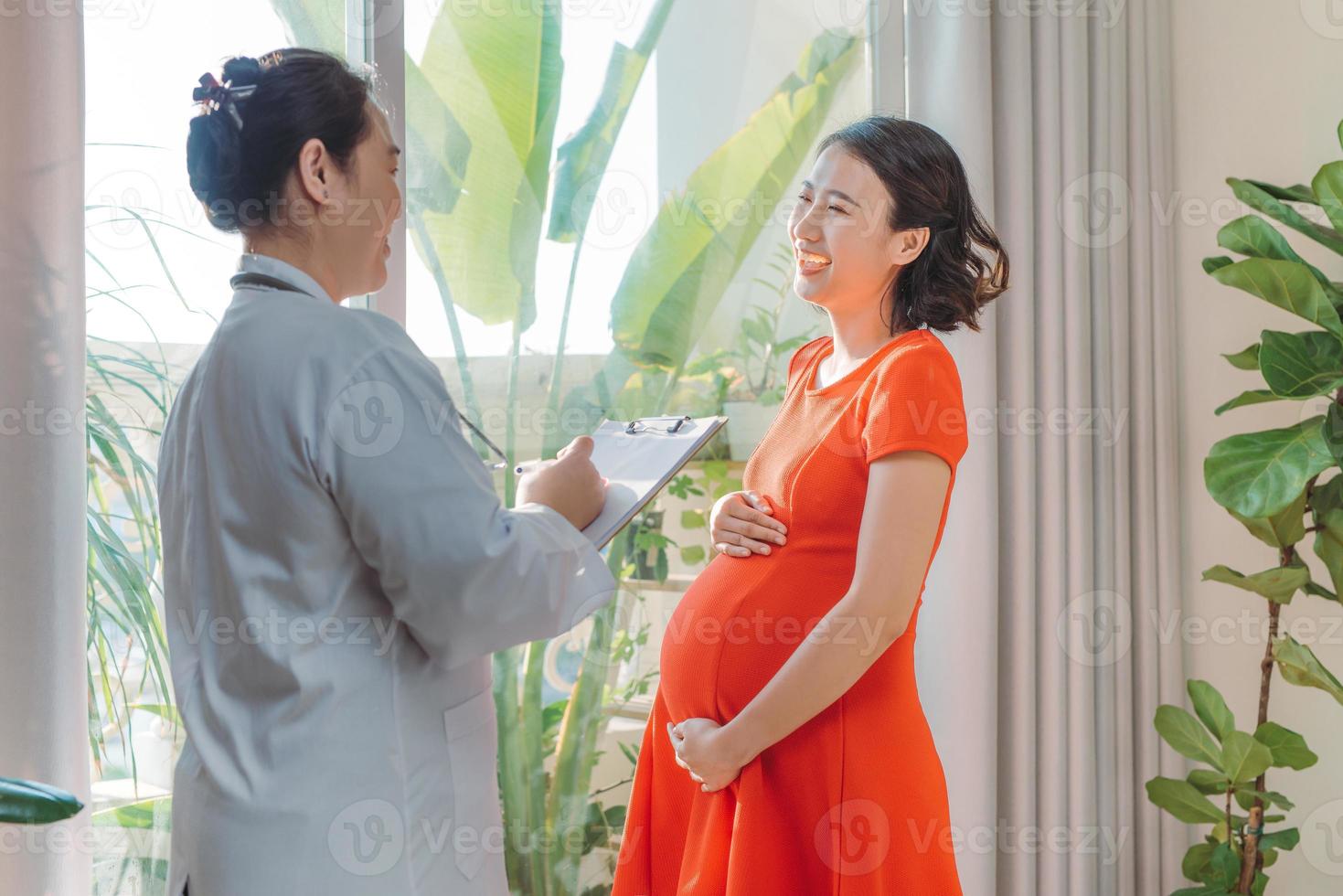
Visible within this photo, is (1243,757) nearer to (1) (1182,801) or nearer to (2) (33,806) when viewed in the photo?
(1) (1182,801)

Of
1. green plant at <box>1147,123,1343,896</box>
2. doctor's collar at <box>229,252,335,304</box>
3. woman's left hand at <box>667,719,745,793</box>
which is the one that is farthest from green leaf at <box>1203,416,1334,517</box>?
doctor's collar at <box>229,252,335,304</box>

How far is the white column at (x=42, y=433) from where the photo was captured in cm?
116

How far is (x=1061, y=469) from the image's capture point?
7.82ft

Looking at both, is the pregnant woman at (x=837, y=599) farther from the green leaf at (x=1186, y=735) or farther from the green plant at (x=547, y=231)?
the green leaf at (x=1186, y=735)

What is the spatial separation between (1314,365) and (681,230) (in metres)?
1.22

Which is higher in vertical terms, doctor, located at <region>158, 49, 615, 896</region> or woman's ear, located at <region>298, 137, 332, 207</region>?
woman's ear, located at <region>298, 137, 332, 207</region>

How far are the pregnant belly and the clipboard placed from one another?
0.23 m

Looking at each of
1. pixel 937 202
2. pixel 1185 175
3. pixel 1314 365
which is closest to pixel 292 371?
pixel 937 202

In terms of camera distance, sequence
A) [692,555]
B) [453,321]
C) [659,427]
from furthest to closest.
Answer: [692,555] → [453,321] → [659,427]

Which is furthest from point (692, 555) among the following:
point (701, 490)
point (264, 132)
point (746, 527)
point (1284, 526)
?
point (264, 132)

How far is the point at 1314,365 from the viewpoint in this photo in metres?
2.00

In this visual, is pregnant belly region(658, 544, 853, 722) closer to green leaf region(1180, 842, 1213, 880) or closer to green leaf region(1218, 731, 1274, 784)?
green leaf region(1218, 731, 1274, 784)

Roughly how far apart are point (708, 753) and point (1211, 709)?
4.39ft

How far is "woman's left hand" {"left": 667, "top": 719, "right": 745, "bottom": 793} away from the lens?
1.32 metres
